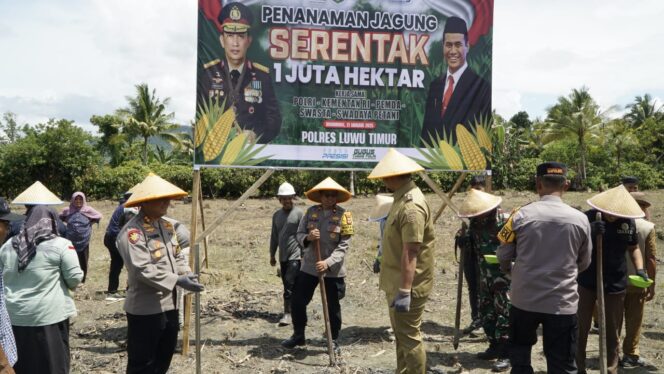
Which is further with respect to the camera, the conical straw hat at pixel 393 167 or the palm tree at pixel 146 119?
the palm tree at pixel 146 119

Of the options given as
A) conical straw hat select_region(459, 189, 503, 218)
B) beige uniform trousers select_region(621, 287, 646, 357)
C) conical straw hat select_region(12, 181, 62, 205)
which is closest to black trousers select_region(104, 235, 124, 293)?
conical straw hat select_region(12, 181, 62, 205)

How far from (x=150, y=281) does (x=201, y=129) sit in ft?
8.61

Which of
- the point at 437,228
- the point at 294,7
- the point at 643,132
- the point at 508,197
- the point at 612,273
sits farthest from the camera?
the point at 643,132

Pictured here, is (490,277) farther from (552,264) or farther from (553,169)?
(553,169)

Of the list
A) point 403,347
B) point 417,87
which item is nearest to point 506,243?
point 403,347

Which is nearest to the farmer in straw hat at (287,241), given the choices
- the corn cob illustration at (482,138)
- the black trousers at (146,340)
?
the corn cob illustration at (482,138)

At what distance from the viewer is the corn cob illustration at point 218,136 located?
20.5ft

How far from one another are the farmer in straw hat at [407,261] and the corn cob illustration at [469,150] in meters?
2.38

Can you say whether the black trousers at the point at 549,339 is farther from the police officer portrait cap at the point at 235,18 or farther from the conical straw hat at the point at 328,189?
the police officer portrait cap at the point at 235,18

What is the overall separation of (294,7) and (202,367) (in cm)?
438

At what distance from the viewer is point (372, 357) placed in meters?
6.10

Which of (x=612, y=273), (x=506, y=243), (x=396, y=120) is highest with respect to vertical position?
(x=396, y=120)

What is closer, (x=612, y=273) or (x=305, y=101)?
(x=612, y=273)

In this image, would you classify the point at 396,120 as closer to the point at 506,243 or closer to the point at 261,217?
the point at 506,243
